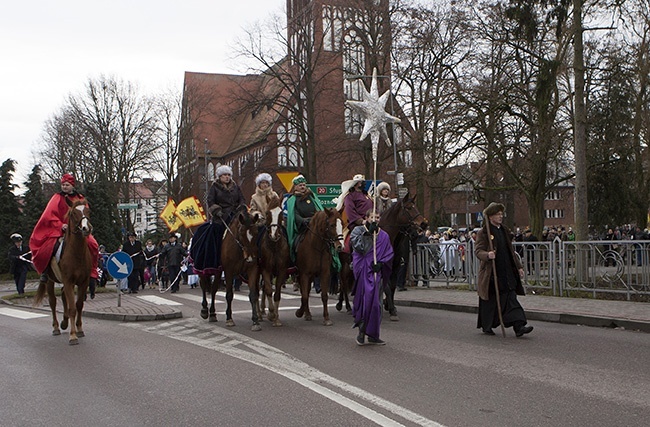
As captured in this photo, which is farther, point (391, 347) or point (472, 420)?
point (391, 347)

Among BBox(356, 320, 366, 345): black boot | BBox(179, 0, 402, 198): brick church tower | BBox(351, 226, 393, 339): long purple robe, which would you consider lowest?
BBox(356, 320, 366, 345): black boot

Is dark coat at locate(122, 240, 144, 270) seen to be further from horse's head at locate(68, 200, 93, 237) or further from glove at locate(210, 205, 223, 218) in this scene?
horse's head at locate(68, 200, 93, 237)

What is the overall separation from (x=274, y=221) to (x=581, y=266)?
7099mm

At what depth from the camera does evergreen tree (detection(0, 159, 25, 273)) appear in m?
47.6

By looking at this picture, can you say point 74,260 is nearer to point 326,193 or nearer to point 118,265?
point 118,265

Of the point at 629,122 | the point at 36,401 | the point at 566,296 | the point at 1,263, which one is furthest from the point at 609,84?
the point at 1,263

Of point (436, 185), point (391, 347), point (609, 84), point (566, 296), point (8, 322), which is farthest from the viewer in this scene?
point (436, 185)

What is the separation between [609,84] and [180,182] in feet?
130

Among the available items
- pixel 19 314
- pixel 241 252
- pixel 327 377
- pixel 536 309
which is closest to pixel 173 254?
pixel 19 314

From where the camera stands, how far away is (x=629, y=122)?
2566 cm

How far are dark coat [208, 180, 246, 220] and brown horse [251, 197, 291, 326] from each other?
630 millimetres

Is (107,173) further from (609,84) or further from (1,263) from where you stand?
(609,84)

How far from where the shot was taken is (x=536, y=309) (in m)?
13.5

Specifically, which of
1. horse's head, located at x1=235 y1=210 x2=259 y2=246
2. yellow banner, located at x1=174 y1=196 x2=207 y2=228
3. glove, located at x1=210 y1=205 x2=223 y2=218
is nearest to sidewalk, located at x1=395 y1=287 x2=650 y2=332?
horse's head, located at x1=235 y1=210 x2=259 y2=246
